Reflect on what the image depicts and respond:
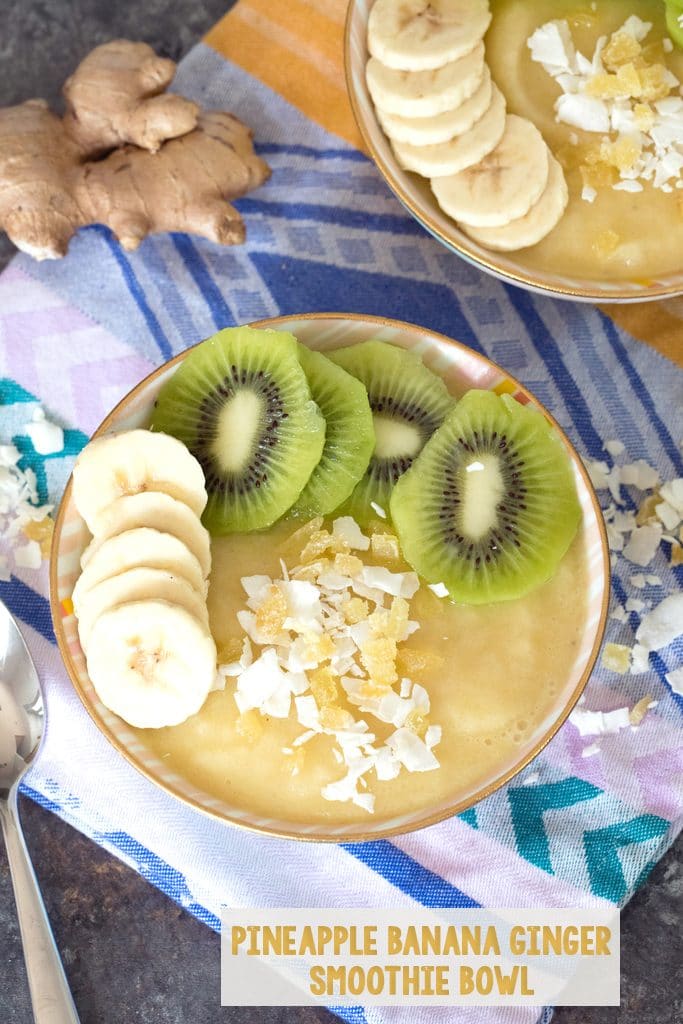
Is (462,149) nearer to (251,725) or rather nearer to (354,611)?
(354,611)

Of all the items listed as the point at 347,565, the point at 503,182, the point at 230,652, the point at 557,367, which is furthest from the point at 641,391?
the point at 230,652

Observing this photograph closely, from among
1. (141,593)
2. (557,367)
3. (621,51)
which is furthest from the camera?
(557,367)

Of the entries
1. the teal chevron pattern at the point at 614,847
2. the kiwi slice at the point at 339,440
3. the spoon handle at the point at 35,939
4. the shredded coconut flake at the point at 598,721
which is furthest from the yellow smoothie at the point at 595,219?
the spoon handle at the point at 35,939

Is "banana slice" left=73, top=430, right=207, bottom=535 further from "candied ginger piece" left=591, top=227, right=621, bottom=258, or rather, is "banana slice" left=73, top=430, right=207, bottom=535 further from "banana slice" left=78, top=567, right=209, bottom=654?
"candied ginger piece" left=591, top=227, right=621, bottom=258

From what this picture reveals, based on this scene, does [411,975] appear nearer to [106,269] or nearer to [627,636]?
[627,636]

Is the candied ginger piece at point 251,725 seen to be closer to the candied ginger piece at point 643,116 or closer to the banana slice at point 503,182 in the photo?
the banana slice at point 503,182

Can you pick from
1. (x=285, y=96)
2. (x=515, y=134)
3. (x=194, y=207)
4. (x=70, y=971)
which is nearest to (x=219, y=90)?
(x=285, y=96)
